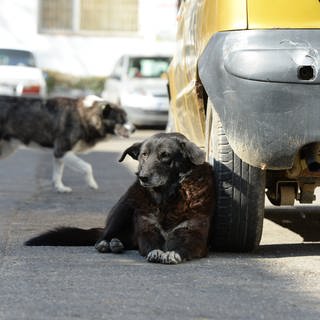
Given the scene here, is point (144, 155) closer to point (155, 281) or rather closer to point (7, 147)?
point (155, 281)

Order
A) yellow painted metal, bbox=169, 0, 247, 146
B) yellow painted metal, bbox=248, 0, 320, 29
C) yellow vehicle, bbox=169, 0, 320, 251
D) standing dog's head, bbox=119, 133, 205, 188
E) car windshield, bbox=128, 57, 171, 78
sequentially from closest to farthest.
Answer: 1. yellow vehicle, bbox=169, 0, 320, 251
2. yellow painted metal, bbox=248, 0, 320, 29
3. yellow painted metal, bbox=169, 0, 247, 146
4. standing dog's head, bbox=119, 133, 205, 188
5. car windshield, bbox=128, 57, 171, 78

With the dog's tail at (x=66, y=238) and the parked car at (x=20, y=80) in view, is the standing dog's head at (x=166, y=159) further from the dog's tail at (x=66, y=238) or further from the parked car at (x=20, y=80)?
the parked car at (x=20, y=80)

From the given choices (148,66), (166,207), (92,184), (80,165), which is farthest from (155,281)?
(148,66)

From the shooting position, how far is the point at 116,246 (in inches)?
250

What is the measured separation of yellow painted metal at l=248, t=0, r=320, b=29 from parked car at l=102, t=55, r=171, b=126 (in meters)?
14.2

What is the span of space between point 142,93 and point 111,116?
349 inches

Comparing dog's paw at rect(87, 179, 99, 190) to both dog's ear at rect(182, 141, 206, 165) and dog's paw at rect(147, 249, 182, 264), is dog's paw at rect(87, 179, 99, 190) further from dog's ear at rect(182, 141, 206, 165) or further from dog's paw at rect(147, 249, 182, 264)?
dog's paw at rect(147, 249, 182, 264)

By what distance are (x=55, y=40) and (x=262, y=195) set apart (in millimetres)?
26269

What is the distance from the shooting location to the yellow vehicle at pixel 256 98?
5492 mm

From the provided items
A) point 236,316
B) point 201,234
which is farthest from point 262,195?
point 236,316

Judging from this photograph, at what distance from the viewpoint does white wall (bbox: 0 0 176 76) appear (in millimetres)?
30938

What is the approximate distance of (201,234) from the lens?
607 cm

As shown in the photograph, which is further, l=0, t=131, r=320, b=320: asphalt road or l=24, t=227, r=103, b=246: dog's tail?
l=24, t=227, r=103, b=246: dog's tail

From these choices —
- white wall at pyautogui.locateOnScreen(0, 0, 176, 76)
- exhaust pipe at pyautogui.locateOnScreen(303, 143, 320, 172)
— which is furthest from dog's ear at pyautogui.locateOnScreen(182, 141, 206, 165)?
white wall at pyautogui.locateOnScreen(0, 0, 176, 76)
